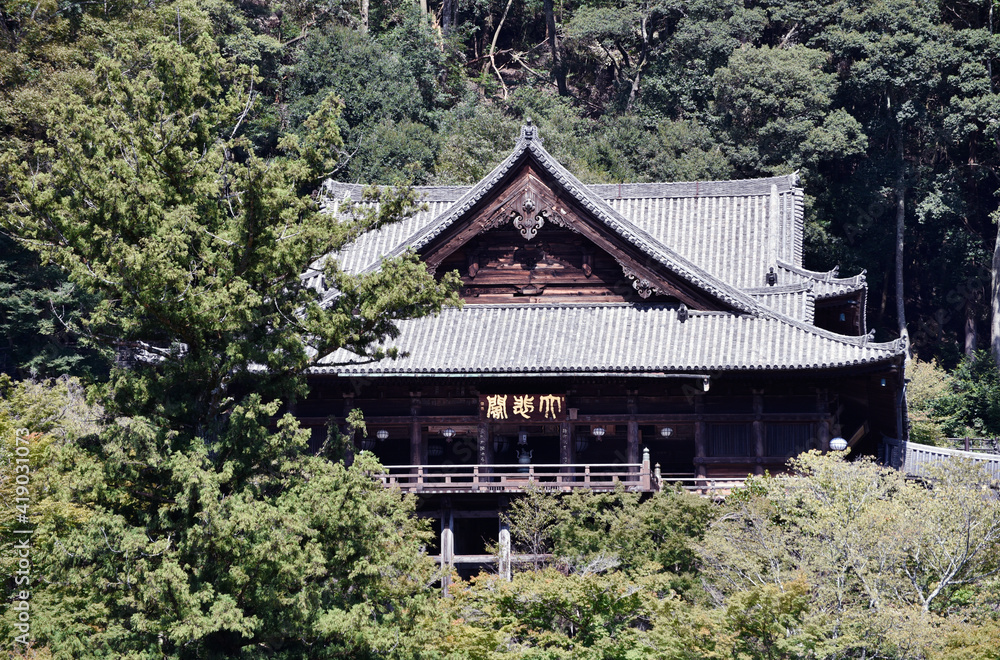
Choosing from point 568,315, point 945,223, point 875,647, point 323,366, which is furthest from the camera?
point 945,223

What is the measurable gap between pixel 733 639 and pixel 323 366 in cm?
1272

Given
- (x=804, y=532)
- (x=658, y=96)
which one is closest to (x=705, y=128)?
(x=658, y=96)

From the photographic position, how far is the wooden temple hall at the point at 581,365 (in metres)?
28.2

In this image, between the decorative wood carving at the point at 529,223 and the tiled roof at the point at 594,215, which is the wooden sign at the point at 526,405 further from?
the decorative wood carving at the point at 529,223

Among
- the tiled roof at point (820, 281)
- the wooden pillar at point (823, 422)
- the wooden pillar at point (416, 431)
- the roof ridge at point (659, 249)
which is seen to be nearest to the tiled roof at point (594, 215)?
the roof ridge at point (659, 249)

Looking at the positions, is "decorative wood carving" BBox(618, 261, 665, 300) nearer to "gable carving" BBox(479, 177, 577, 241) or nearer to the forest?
"gable carving" BBox(479, 177, 577, 241)

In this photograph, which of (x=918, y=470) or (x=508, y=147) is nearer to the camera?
(x=918, y=470)

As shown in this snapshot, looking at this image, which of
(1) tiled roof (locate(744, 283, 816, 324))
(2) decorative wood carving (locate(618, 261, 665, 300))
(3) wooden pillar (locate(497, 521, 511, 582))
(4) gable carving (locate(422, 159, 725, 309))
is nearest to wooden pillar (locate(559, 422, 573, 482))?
(3) wooden pillar (locate(497, 521, 511, 582))

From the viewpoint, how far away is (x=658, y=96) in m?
52.9

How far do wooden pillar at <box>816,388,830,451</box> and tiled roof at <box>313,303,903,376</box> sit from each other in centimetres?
136

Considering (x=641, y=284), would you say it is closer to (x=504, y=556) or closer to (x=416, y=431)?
(x=416, y=431)

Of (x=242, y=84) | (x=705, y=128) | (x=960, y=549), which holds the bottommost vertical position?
(x=960, y=549)

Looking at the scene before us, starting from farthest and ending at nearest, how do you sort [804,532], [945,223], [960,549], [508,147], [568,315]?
[945,223]
[508,147]
[568,315]
[804,532]
[960,549]

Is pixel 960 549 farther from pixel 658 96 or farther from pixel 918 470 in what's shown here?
pixel 658 96
